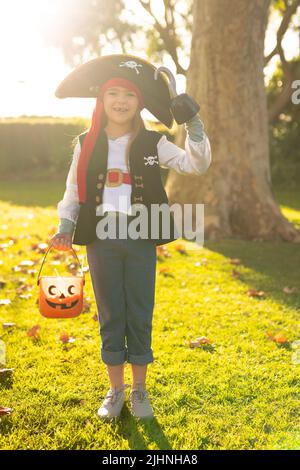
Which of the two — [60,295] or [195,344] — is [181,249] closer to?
[195,344]

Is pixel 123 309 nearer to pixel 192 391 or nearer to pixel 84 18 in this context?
pixel 192 391

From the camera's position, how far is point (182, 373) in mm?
4152

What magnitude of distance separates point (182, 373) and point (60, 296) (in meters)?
1.22

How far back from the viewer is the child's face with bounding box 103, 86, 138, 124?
334cm

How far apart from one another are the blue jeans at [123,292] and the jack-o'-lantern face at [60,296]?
0.13 meters

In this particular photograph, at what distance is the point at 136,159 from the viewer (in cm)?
331

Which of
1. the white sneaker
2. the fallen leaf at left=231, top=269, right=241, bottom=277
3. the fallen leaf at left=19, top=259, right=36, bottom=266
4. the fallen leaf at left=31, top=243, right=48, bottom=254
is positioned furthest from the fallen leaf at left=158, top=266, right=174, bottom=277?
the white sneaker

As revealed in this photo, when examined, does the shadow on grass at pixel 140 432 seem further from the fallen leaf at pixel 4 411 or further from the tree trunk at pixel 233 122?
the tree trunk at pixel 233 122

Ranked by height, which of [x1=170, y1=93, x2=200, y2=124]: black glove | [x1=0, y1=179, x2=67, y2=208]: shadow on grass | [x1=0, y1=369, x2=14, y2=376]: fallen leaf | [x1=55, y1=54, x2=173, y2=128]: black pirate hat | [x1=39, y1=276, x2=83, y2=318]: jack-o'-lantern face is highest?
[x1=55, y1=54, x2=173, y2=128]: black pirate hat

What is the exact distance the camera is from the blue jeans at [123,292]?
3344 mm

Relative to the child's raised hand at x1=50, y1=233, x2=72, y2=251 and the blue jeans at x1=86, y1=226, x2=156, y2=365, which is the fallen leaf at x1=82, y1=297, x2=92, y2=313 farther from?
the child's raised hand at x1=50, y1=233, x2=72, y2=251

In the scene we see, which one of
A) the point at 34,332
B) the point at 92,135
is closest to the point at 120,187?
the point at 92,135

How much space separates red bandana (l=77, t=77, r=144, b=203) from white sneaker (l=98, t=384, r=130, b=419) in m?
1.25

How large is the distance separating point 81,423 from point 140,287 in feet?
2.96
